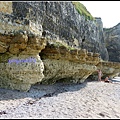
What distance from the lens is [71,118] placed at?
6.42 m

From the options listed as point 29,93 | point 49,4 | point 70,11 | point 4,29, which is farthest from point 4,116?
point 70,11

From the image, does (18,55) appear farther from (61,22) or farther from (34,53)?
(61,22)

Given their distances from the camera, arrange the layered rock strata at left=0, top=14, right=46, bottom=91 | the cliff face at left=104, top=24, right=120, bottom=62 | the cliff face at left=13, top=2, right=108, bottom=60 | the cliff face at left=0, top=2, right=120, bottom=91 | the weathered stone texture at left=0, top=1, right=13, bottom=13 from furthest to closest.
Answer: the cliff face at left=104, top=24, right=120, bottom=62, the cliff face at left=13, top=2, right=108, bottom=60, the weathered stone texture at left=0, top=1, right=13, bottom=13, the cliff face at left=0, top=2, right=120, bottom=91, the layered rock strata at left=0, top=14, right=46, bottom=91

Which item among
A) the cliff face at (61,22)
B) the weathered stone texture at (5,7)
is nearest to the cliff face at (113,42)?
the cliff face at (61,22)

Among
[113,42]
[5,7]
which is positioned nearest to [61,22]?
[5,7]

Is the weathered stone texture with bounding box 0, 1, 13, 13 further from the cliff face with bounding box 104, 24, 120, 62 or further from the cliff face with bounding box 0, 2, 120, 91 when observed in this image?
the cliff face with bounding box 104, 24, 120, 62

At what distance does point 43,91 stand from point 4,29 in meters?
5.01

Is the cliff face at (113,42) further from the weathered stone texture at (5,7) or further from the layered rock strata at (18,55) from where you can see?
the layered rock strata at (18,55)

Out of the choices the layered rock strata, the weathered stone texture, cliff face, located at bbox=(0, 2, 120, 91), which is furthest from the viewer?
the weathered stone texture

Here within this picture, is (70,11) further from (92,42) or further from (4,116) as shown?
(4,116)

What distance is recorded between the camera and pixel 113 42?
1981 inches

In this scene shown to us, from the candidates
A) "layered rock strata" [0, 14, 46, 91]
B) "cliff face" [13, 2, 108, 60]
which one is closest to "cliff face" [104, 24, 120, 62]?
"cliff face" [13, 2, 108, 60]

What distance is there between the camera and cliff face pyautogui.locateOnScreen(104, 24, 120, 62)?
47.7m

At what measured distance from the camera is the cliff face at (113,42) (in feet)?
156
